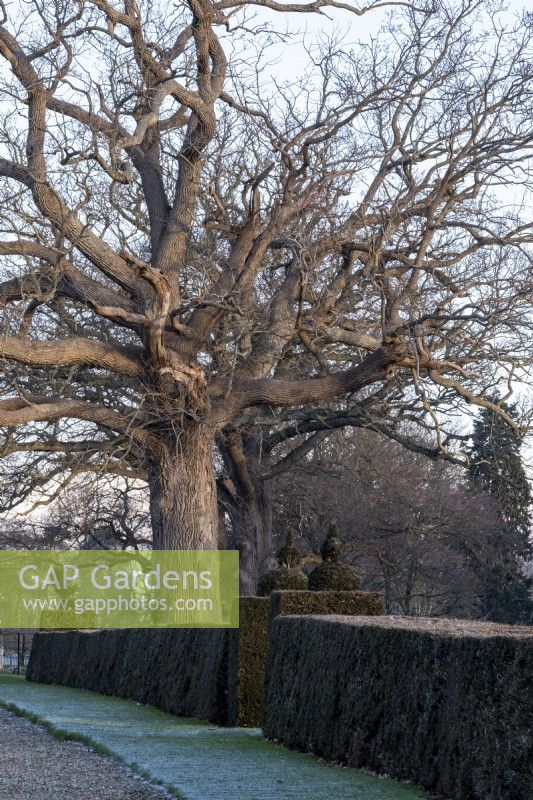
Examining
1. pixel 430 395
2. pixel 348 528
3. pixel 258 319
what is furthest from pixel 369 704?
pixel 348 528

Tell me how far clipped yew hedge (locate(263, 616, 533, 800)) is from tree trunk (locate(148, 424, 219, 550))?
593 cm

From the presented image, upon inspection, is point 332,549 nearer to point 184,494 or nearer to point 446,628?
point 184,494

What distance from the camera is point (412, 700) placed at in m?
8.39

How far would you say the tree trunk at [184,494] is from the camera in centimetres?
1752

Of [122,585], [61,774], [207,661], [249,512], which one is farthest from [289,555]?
[122,585]

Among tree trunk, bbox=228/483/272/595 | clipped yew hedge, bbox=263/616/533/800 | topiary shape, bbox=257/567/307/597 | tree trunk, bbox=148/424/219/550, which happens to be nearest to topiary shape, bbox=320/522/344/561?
topiary shape, bbox=257/567/307/597

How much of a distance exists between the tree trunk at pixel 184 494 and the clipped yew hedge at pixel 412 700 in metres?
5.93

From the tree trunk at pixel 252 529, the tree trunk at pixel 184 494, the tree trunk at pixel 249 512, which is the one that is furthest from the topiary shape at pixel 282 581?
the tree trunk at pixel 252 529

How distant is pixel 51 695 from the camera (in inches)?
745

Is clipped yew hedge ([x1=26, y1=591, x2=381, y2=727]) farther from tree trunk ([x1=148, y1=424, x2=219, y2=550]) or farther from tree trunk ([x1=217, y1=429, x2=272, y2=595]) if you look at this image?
tree trunk ([x1=217, y1=429, x2=272, y2=595])

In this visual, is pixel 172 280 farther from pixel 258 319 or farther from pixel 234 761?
pixel 234 761

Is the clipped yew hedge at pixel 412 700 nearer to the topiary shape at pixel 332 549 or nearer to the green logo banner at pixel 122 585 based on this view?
the topiary shape at pixel 332 549

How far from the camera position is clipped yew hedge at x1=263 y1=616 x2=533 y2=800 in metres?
6.89

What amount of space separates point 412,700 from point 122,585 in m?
23.0
